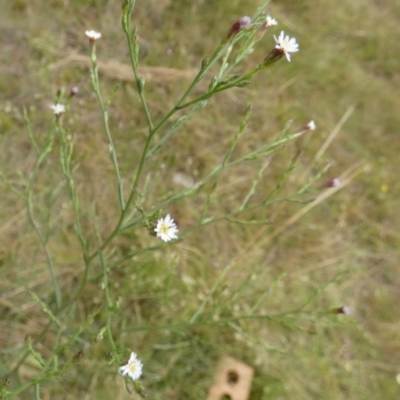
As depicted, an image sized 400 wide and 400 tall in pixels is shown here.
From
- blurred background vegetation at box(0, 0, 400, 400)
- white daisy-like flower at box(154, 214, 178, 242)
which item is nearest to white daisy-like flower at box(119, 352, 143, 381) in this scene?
white daisy-like flower at box(154, 214, 178, 242)

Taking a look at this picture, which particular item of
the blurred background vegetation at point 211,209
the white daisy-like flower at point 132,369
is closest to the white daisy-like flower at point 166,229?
the white daisy-like flower at point 132,369

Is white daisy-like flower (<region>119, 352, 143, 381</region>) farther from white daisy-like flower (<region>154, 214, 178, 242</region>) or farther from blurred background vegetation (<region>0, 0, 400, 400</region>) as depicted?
blurred background vegetation (<region>0, 0, 400, 400</region>)

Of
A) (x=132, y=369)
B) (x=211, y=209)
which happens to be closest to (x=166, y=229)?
(x=132, y=369)

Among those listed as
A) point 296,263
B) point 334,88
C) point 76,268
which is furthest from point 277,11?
point 76,268

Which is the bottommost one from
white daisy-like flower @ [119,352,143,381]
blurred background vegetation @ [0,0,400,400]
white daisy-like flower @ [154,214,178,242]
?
white daisy-like flower @ [119,352,143,381]

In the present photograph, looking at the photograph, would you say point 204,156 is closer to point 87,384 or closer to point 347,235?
point 347,235

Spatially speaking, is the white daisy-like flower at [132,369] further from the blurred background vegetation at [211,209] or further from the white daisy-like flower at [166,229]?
the blurred background vegetation at [211,209]

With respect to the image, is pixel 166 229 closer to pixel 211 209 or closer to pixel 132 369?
pixel 132 369

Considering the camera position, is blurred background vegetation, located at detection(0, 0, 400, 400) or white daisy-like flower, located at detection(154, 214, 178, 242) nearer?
white daisy-like flower, located at detection(154, 214, 178, 242)
